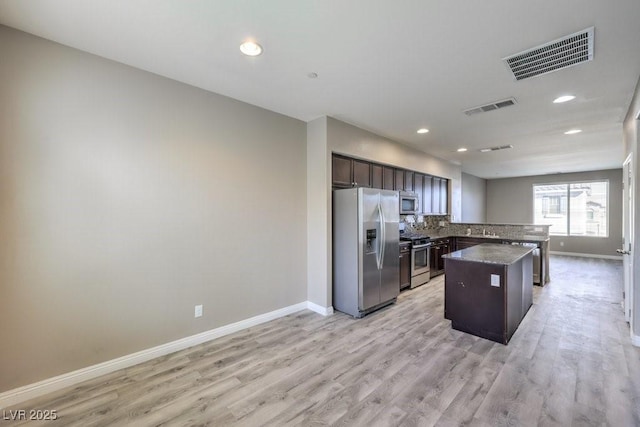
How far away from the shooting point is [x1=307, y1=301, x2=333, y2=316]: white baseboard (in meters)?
3.93

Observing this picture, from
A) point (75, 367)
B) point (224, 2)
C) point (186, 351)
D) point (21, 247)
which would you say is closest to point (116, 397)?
point (75, 367)

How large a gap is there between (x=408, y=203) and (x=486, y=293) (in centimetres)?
277

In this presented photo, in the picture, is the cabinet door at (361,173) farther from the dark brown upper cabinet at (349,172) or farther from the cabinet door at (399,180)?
the cabinet door at (399,180)

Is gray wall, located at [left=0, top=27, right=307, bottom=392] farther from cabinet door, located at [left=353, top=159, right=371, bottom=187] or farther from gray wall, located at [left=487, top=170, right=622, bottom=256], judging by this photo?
gray wall, located at [left=487, top=170, right=622, bottom=256]

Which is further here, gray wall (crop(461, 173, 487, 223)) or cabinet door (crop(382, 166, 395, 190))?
gray wall (crop(461, 173, 487, 223))

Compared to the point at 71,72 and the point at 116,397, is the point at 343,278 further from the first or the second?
the point at 71,72

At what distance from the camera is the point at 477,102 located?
345 cm

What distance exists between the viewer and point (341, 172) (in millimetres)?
4277

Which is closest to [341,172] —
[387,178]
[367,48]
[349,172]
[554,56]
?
[349,172]

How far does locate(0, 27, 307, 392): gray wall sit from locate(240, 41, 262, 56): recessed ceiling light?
985 mm

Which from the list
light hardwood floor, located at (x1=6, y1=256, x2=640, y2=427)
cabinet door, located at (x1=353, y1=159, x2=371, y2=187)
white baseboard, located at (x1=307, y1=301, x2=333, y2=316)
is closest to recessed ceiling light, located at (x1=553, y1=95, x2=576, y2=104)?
cabinet door, located at (x1=353, y1=159, x2=371, y2=187)

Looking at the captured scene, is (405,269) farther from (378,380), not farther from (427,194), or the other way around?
(378,380)

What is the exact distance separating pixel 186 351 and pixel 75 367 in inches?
35.0

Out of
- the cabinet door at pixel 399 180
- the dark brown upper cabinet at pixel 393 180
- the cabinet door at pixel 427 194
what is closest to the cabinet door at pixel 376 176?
the dark brown upper cabinet at pixel 393 180
